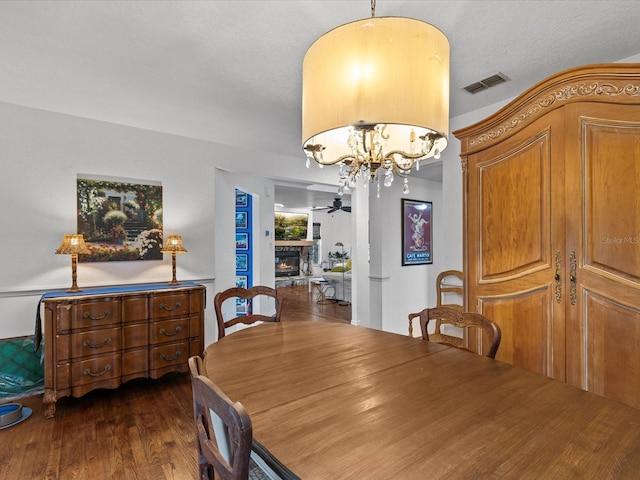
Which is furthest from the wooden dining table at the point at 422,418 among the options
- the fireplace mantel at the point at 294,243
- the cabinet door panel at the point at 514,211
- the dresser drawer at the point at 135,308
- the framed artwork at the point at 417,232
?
the fireplace mantel at the point at 294,243

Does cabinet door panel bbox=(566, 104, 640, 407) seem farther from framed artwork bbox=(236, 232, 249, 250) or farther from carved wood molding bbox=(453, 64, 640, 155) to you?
framed artwork bbox=(236, 232, 249, 250)

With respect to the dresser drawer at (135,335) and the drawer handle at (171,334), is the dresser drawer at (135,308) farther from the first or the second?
the drawer handle at (171,334)

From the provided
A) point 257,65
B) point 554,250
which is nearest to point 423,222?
point 554,250

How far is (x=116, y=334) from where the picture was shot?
2.74 metres

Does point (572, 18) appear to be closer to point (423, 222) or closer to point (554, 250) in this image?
point (554, 250)

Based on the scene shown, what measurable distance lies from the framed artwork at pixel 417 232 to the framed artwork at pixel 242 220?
2.43 meters

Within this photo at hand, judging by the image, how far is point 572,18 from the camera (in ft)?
5.98

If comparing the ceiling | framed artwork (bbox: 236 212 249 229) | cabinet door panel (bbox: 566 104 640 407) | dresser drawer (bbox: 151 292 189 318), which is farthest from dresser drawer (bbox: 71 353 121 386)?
cabinet door panel (bbox: 566 104 640 407)

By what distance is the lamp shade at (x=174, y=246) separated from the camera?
10.4ft

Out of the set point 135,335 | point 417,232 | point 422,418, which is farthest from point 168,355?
point 417,232

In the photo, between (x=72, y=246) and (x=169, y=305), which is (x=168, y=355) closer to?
(x=169, y=305)

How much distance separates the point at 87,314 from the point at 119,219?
940 millimetres

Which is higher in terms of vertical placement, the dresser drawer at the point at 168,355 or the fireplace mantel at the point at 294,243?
the fireplace mantel at the point at 294,243

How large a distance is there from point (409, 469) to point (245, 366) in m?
0.85
